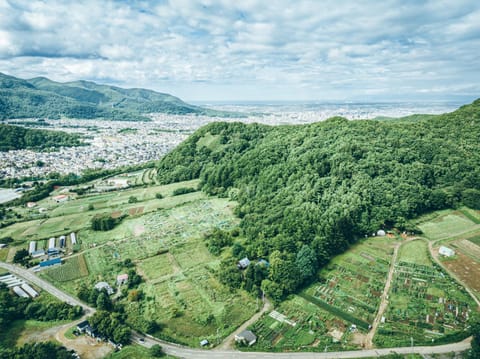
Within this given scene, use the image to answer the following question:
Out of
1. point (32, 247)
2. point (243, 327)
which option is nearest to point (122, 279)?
point (243, 327)

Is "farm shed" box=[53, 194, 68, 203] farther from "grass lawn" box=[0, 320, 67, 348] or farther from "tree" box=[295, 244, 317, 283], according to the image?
"tree" box=[295, 244, 317, 283]

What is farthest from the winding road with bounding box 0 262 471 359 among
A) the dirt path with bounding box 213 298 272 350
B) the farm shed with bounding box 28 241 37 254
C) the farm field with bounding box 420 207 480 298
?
the farm shed with bounding box 28 241 37 254

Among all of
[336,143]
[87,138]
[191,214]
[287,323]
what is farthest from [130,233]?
[87,138]

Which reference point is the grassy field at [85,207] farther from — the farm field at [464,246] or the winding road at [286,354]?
the farm field at [464,246]

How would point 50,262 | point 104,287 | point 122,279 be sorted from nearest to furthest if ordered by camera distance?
point 104,287 → point 122,279 → point 50,262

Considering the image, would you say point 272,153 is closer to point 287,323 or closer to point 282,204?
point 282,204

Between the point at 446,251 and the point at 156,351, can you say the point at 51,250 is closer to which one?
the point at 156,351
